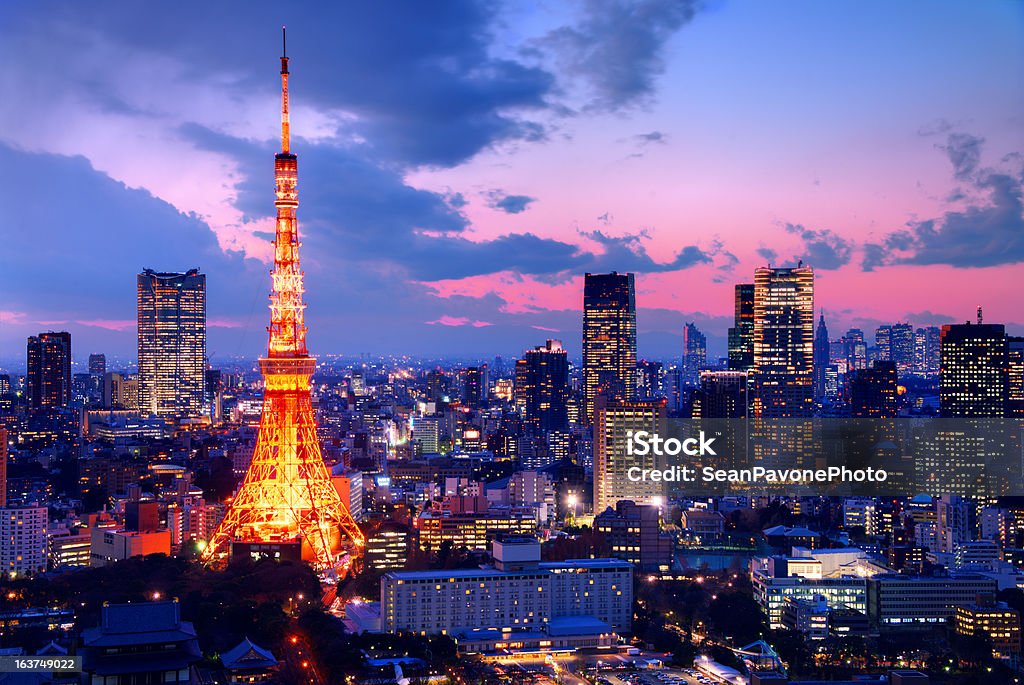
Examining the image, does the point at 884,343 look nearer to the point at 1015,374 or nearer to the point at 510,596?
the point at 1015,374

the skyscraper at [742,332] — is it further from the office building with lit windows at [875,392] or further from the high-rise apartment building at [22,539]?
the high-rise apartment building at [22,539]

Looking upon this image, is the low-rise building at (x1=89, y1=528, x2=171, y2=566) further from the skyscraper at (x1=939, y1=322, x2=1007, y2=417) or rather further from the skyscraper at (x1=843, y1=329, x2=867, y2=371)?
the skyscraper at (x1=843, y1=329, x2=867, y2=371)

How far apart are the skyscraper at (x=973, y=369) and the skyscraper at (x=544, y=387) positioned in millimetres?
9344

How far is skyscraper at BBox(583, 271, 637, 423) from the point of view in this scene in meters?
32.4

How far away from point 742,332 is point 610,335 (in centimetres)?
318

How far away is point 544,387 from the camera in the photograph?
3306 centimetres

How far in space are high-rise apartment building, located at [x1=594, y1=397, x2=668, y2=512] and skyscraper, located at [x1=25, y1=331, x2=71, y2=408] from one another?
16.5 m

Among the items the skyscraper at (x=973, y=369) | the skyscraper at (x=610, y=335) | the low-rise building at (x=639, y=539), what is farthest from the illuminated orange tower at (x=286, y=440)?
the skyscraper at (x=610, y=335)

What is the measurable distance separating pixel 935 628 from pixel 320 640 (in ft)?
17.4

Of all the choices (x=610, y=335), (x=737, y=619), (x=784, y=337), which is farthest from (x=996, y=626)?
(x=610, y=335)

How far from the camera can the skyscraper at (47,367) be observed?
32031 mm

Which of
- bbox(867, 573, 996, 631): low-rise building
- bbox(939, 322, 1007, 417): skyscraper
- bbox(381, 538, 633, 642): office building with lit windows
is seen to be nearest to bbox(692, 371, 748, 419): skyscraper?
bbox(939, 322, 1007, 417): skyscraper

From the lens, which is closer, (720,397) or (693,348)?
(720,397)

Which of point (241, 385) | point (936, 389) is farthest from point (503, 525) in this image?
point (241, 385)
